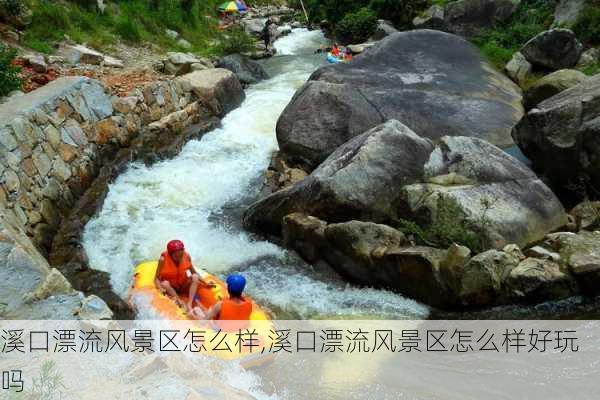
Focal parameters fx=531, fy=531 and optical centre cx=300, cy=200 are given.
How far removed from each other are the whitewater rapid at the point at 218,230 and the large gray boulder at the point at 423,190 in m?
0.87

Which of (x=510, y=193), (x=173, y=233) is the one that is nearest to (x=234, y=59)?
(x=173, y=233)

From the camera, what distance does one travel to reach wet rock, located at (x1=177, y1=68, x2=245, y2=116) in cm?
1290

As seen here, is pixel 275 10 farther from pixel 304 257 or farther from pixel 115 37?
pixel 304 257

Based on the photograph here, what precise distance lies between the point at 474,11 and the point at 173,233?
1395 cm

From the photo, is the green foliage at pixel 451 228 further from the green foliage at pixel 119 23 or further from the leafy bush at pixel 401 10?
the leafy bush at pixel 401 10

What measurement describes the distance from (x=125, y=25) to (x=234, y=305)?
483 inches

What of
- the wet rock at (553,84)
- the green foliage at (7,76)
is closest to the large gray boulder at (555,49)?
the wet rock at (553,84)

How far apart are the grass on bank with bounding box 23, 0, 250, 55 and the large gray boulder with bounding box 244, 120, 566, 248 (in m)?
7.68

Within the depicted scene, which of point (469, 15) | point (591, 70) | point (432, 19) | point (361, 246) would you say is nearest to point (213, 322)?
point (361, 246)

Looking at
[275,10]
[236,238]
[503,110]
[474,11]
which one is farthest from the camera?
[275,10]

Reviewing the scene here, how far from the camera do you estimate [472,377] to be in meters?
5.11

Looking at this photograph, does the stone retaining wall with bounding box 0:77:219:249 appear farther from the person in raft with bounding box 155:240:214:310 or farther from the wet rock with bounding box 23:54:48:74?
the person in raft with bounding box 155:240:214:310

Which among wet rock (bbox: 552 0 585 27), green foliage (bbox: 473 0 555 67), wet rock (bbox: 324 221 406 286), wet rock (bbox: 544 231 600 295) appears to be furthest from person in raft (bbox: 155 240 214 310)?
wet rock (bbox: 552 0 585 27)

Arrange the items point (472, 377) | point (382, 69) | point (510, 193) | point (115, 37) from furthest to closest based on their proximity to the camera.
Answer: point (115, 37) → point (382, 69) → point (510, 193) → point (472, 377)
